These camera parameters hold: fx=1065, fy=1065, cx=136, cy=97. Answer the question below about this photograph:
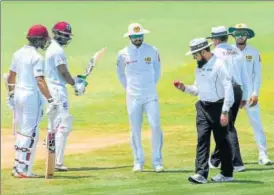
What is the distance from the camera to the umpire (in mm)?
11781

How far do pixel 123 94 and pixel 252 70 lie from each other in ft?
29.9

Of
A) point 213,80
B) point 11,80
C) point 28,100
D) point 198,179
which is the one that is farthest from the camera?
point 11,80

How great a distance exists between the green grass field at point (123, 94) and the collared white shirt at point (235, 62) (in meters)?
1.08

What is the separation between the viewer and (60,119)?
1343 cm

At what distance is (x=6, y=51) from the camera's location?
26453mm

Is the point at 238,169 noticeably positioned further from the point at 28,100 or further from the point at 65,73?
the point at 28,100

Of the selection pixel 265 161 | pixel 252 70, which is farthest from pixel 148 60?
pixel 265 161

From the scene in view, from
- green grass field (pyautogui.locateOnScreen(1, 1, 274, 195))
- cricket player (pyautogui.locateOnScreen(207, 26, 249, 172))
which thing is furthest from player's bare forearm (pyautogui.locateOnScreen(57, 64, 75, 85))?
cricket player (pyautogui.locateOnScreen(207, 26, 249, 172))

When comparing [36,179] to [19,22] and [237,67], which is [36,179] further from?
[19,22]

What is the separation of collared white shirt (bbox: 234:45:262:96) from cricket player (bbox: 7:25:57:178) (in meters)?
2.44

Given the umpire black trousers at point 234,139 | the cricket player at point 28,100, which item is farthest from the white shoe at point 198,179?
the cricket player at point 28,100

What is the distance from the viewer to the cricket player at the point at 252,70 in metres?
13.2

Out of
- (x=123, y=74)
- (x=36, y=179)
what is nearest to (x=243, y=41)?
(x=123, y=74)

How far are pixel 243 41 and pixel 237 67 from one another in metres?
0.52
